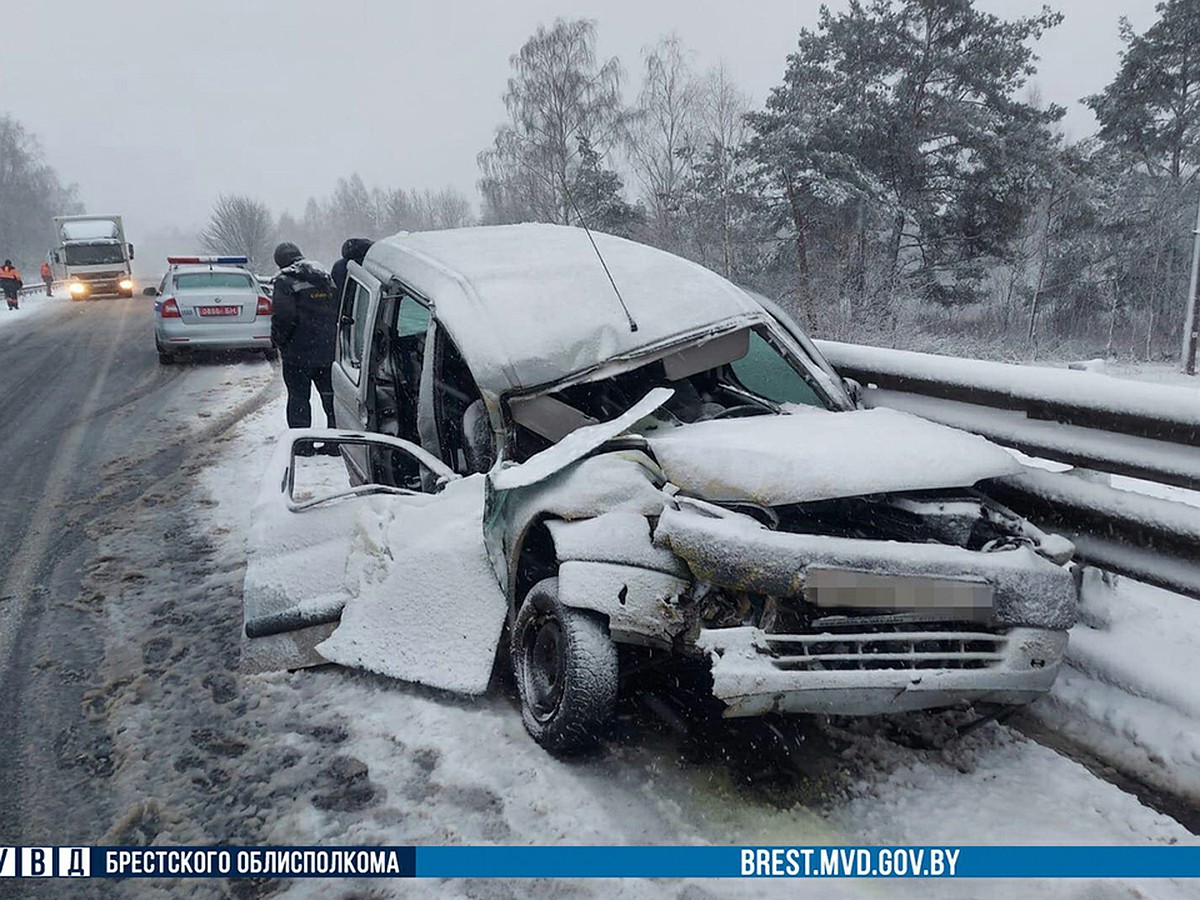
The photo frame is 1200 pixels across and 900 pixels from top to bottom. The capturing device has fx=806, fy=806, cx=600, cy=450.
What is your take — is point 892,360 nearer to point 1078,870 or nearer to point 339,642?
point 1078,870

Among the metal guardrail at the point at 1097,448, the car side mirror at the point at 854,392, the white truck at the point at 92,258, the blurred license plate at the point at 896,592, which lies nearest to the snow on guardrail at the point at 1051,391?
the metal guardrail at the point at 1097,448

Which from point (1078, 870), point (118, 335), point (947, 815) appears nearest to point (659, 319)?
point (947, 815)

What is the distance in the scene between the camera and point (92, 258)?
2803cm

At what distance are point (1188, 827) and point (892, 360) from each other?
2.37 meters

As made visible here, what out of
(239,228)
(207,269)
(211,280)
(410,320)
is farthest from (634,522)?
(239,228)

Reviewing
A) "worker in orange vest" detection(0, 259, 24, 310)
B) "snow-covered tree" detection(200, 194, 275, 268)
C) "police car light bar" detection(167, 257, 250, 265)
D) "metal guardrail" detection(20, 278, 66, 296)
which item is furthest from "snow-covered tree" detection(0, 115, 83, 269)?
"police car light bar" detection(167, 257, 250, 265)

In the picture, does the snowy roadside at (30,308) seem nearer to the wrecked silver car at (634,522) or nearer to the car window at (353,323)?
the car window at (353,323)

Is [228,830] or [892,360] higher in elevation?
[892,360]

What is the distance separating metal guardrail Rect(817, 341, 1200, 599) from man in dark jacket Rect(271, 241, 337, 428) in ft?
17.0

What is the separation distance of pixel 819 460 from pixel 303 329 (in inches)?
224

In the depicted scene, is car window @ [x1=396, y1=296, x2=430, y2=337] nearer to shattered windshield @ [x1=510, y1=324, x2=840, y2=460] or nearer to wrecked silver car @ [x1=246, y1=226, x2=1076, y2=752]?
wrecked silver car @ [x1=246, y1=226, x2=1076, y2=752]

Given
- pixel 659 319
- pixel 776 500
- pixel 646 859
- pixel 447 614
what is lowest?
pixel 646 859

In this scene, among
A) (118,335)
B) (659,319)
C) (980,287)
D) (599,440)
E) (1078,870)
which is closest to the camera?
(1078,870)

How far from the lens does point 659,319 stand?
3.73 meters
